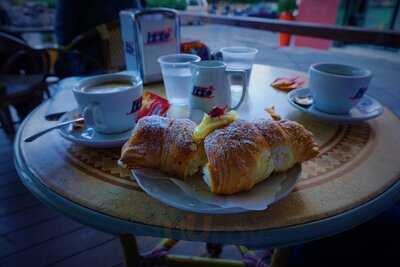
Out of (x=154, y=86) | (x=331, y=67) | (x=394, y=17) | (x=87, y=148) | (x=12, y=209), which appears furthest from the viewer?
(x=394, y=17)

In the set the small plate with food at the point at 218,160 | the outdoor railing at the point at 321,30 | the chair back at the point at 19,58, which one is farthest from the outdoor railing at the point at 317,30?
the small plate with food at the point at 218,160

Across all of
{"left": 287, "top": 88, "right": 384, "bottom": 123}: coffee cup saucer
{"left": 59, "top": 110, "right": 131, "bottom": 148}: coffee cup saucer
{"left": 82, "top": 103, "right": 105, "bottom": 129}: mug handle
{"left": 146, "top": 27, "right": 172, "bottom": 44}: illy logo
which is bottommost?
{"left": 59, "top": 110, "right": 131, "bottom": 148}: coffee cup saucer

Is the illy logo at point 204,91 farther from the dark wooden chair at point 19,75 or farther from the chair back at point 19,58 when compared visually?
the chair back at point 19,58

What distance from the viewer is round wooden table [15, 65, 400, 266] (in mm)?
392

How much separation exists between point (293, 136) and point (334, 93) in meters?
0.25

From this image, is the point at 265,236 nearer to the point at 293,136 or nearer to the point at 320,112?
the point at 293,136

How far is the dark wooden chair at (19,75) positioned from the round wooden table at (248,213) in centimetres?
127

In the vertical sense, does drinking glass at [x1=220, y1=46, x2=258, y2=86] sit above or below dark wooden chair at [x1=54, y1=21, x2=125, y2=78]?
above

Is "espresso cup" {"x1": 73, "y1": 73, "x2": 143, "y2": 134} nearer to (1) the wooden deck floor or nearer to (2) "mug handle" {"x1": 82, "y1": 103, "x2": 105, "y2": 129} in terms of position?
(2) "mug handle" {"x1": 82, "y1": 103, "x2": 105, "y2": 129}

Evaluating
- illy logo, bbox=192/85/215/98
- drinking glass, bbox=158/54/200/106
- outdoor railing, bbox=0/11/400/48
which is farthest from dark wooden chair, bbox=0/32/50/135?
illy logo, bbox=192/85/215/98

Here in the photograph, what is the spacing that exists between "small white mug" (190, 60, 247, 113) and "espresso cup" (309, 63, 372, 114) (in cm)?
16

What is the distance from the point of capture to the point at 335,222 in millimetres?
403

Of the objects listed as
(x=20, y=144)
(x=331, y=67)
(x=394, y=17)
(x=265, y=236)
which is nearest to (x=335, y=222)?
(x=265, y=236)

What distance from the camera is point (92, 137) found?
57cm
